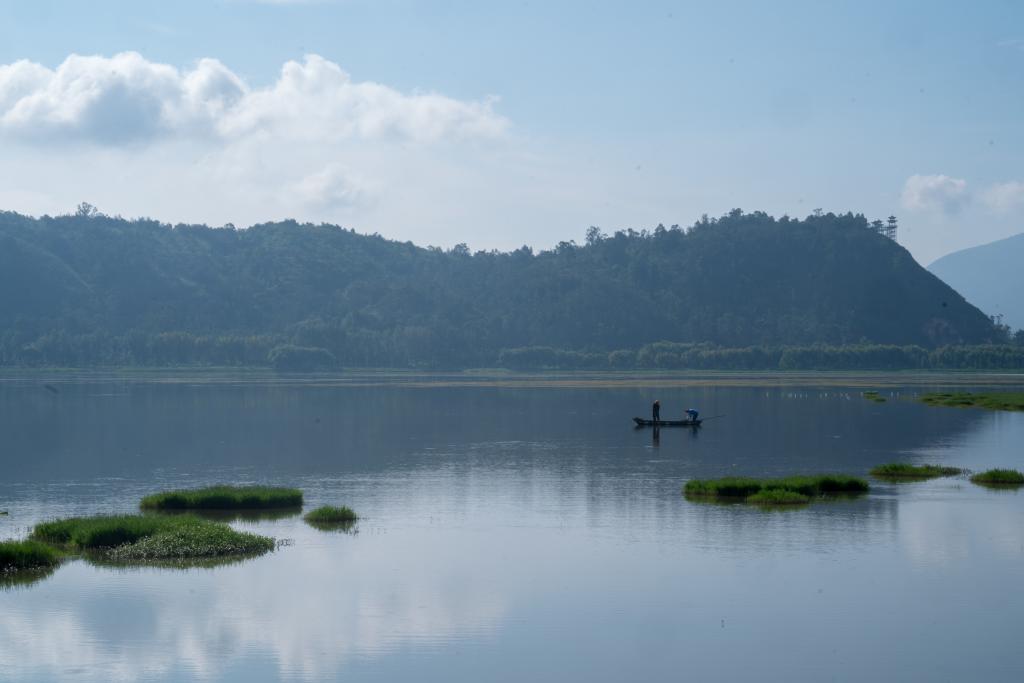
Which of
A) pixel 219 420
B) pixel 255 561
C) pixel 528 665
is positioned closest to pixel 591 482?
pixel 255 561

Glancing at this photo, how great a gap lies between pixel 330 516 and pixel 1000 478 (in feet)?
90.0

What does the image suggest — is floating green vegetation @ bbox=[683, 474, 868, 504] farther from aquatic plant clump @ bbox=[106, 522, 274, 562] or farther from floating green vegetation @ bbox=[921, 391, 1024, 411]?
floating green vegetation @ bbox=[921, 391, 1024, 411]

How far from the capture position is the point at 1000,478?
49406 millimetres

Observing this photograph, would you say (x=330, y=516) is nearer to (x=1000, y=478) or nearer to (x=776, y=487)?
(x=776, y=487)

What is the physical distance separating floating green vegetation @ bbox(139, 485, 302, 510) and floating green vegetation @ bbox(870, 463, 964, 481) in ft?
82.4

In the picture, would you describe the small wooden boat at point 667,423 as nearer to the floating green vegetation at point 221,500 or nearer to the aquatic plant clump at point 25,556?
the floating green vegetation at point 221,500

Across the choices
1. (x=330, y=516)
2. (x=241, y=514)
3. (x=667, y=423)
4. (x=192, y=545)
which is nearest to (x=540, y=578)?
(x=192, y=545)

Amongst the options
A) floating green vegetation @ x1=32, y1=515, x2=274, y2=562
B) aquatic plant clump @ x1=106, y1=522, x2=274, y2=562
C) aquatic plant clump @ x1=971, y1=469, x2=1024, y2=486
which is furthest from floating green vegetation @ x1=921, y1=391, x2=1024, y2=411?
floating green vegetation @ x1=32, y1=515, x2=274, y2=562

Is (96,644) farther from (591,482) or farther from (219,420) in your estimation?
(219,420)

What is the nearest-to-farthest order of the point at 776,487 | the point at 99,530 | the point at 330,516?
the point at 99,530 → the point at 330,516 → the point at 776,487

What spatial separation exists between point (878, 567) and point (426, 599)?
12.0m

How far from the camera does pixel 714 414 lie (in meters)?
101

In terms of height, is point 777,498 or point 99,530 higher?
point 99,530

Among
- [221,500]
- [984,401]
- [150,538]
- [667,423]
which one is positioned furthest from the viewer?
[984,401]
